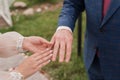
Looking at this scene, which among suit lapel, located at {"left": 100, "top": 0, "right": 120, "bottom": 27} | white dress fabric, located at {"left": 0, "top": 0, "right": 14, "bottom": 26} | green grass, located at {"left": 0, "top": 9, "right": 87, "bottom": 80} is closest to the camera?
suit lapel, located at {"left": 100, "top": 0, "right": 120, "bottom": 27}

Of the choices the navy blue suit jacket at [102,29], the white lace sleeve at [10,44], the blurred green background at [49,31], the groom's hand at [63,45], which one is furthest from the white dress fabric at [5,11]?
the groom's hand at [63,45]

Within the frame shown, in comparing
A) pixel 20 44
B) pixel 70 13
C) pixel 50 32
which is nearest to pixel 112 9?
pixel 70 13

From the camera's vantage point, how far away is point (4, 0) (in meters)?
5.28

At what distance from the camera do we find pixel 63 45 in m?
2.22

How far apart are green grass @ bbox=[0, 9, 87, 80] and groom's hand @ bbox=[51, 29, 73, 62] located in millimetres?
1615

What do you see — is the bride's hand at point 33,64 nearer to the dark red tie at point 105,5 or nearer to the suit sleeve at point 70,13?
the suit sleeve at point 70,13

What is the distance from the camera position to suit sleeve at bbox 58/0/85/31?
94.1 inches

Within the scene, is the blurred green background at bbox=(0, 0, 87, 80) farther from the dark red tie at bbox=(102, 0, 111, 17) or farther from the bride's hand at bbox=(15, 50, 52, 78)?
the bride's hand at bbox=(15, 50, 52, 78)

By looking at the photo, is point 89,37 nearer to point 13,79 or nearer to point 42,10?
point 13,79

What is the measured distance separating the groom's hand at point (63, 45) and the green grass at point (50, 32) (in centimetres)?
162

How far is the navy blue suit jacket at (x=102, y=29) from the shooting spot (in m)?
2.27

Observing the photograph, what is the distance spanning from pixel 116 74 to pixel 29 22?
10.1 feet

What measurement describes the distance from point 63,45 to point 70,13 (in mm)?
283

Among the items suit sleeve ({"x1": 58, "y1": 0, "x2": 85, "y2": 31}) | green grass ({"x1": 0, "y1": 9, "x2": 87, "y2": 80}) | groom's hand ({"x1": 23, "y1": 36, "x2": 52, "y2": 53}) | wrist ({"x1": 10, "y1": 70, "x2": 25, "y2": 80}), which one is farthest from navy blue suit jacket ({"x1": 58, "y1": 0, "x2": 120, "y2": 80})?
green grass ({"x1": 0, "y1": 9, "x2": 87, "y2": 80})
